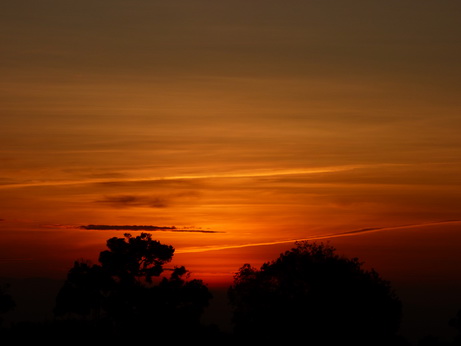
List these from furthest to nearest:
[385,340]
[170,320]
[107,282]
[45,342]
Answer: [107,282], [170,320], [385,340], [45,342]

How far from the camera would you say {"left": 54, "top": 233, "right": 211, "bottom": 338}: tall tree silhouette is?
328ft

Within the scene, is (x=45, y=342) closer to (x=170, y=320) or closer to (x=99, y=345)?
(x=99, y=345)

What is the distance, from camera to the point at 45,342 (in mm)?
73625

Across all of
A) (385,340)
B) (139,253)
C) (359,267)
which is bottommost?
(385,340)

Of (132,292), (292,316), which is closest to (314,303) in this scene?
(292,316)

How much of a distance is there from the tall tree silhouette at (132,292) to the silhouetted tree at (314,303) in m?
18.3

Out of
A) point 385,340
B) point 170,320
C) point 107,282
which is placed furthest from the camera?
point 107,282

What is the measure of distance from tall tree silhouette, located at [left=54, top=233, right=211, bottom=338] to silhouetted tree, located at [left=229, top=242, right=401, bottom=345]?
1830 cm

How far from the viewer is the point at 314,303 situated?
249ft

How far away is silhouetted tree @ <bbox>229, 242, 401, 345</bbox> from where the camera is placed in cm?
7531

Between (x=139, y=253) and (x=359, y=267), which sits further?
(x=139, y=253)

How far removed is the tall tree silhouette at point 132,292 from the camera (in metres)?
99.9

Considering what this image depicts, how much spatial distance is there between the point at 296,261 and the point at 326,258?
283 centimetres

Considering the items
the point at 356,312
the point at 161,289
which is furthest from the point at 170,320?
the point at 356,312
